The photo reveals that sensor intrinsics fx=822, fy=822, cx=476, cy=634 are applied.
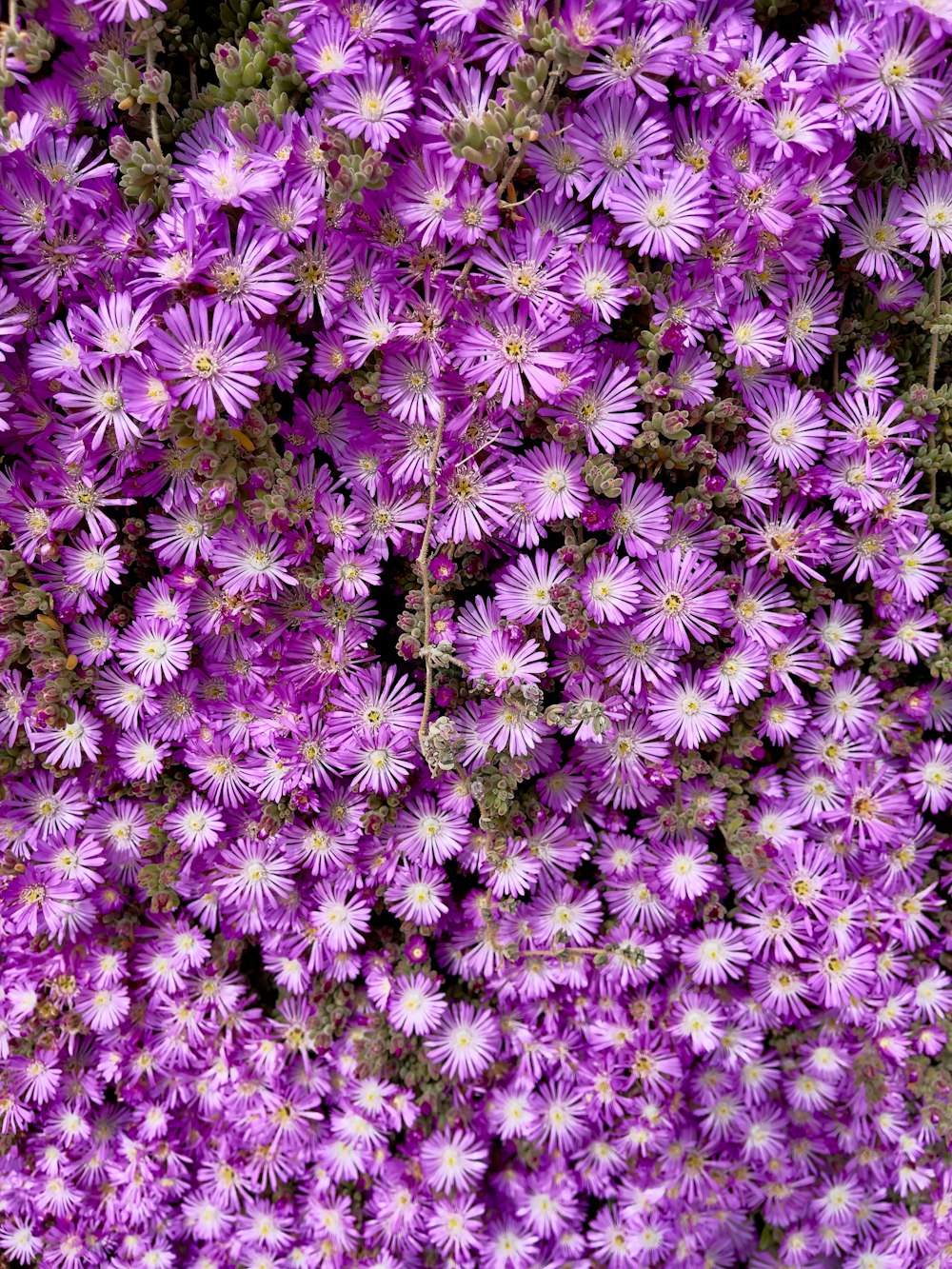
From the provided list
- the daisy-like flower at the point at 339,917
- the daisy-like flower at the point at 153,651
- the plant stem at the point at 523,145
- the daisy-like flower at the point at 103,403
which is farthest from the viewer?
the daisy-like flower at the point at 339,917

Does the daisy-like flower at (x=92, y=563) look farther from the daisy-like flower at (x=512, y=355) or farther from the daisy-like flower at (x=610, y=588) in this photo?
the daisy-like flower at (x=610, y=588)

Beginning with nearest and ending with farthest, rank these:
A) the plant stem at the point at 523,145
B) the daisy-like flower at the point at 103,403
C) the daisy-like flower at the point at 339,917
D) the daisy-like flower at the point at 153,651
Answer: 1. the plant stem at the point at 523,145
2. the daisy-like flower at the point at 103,403
3. the daisy-like flower at the point at 153,651
4. the daisy-like flower at the point at 339,917

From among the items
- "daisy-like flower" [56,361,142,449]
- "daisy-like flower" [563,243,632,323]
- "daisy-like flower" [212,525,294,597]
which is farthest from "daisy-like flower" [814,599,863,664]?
"daisy-like flower" [56,361,142,449]

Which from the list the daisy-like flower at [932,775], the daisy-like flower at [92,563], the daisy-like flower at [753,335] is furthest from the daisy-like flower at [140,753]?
the daisy-like flower at [932,775]

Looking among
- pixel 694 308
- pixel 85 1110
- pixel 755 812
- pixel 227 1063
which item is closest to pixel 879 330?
pixel 694 308

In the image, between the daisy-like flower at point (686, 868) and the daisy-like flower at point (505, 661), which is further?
the daisy-like flower at point (686, 868)

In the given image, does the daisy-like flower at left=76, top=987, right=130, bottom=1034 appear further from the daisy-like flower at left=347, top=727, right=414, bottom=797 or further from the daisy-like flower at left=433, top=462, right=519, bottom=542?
the daisy-like flower at left=433, top=462, right=519, bottom=542

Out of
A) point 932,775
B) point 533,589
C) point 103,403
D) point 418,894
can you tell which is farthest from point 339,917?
point 932,775

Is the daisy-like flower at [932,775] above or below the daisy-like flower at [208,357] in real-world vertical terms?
below

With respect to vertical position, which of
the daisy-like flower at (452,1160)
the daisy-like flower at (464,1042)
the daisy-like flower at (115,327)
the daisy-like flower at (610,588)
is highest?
the daisy-like flower at (115,327)
